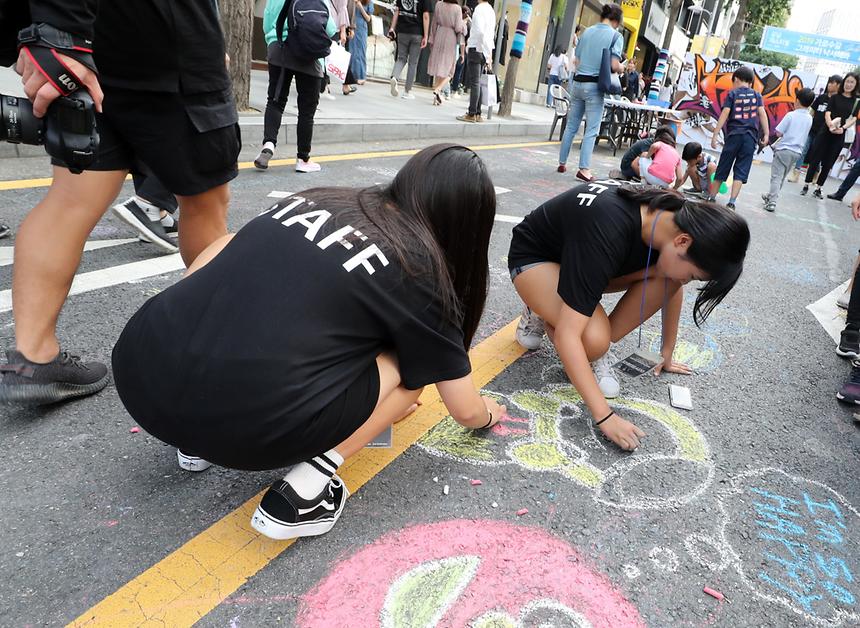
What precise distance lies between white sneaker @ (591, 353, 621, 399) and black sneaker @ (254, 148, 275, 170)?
11.4 ft

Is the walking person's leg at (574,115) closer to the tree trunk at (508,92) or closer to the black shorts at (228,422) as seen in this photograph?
the tree trunk at (508,92)

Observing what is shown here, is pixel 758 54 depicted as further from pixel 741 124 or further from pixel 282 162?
pixel 282 162

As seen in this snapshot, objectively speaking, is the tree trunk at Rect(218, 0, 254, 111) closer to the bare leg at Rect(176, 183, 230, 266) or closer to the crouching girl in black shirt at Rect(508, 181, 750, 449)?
the bare leg at Rect(176, 183, 230, 266)

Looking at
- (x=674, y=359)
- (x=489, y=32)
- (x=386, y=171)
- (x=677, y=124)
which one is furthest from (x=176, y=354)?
(x=677, y=124)

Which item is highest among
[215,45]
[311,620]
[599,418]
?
[215,45]

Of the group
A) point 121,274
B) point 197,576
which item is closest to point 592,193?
point 197,576

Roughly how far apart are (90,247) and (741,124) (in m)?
6.59

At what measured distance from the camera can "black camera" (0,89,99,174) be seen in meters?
1.44

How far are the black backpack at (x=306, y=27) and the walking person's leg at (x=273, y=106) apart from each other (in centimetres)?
28

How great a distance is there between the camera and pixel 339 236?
1.28 metres

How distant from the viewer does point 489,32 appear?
9.58 meters

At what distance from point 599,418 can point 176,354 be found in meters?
1.34

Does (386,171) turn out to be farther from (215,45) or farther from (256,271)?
(256,271)

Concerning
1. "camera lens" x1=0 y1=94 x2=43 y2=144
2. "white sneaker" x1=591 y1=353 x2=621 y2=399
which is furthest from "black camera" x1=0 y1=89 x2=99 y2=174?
"white sneaker" x1=591 y1=353 x2=621 y2=399
